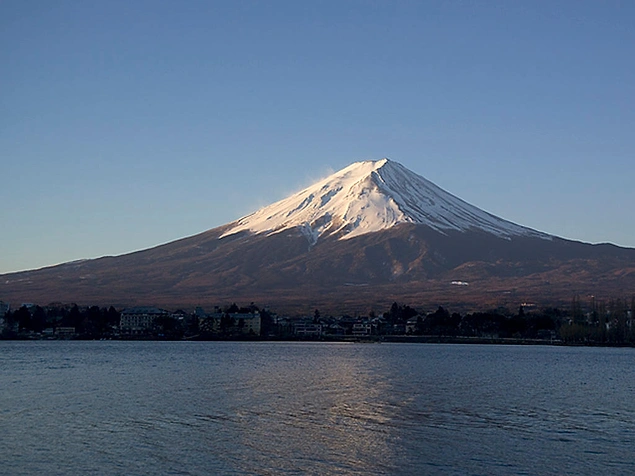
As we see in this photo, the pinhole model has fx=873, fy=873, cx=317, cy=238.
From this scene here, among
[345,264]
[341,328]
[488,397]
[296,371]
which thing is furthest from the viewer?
[345,264]

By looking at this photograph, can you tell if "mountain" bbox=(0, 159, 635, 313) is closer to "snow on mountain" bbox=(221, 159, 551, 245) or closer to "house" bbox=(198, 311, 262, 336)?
"snow on mountain" bbox=(221, 159, 551, 245)

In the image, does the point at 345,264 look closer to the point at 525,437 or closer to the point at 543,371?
the point at 543,371

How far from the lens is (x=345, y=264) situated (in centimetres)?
14038

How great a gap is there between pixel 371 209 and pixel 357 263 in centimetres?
2362

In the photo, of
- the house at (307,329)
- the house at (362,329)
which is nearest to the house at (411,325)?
the house at (362,329)

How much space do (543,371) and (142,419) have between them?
23.1 metres

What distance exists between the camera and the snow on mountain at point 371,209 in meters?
158

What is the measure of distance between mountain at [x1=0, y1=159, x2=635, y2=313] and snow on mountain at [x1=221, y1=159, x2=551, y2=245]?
0.30 metres

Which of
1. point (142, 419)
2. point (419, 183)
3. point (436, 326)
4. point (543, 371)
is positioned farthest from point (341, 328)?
point (419, 183)

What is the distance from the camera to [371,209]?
16212cm

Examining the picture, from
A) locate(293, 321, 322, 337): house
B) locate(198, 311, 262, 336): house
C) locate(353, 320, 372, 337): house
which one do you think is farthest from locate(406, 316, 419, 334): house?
locate(198, 311, 262, 336): house

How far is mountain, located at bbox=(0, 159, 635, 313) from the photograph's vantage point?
11800 centimetres

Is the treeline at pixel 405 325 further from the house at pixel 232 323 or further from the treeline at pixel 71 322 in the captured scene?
the house at pixel 232 323

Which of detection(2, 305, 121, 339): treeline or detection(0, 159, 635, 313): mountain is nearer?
detection(2, 305, 121, 339): treeline
